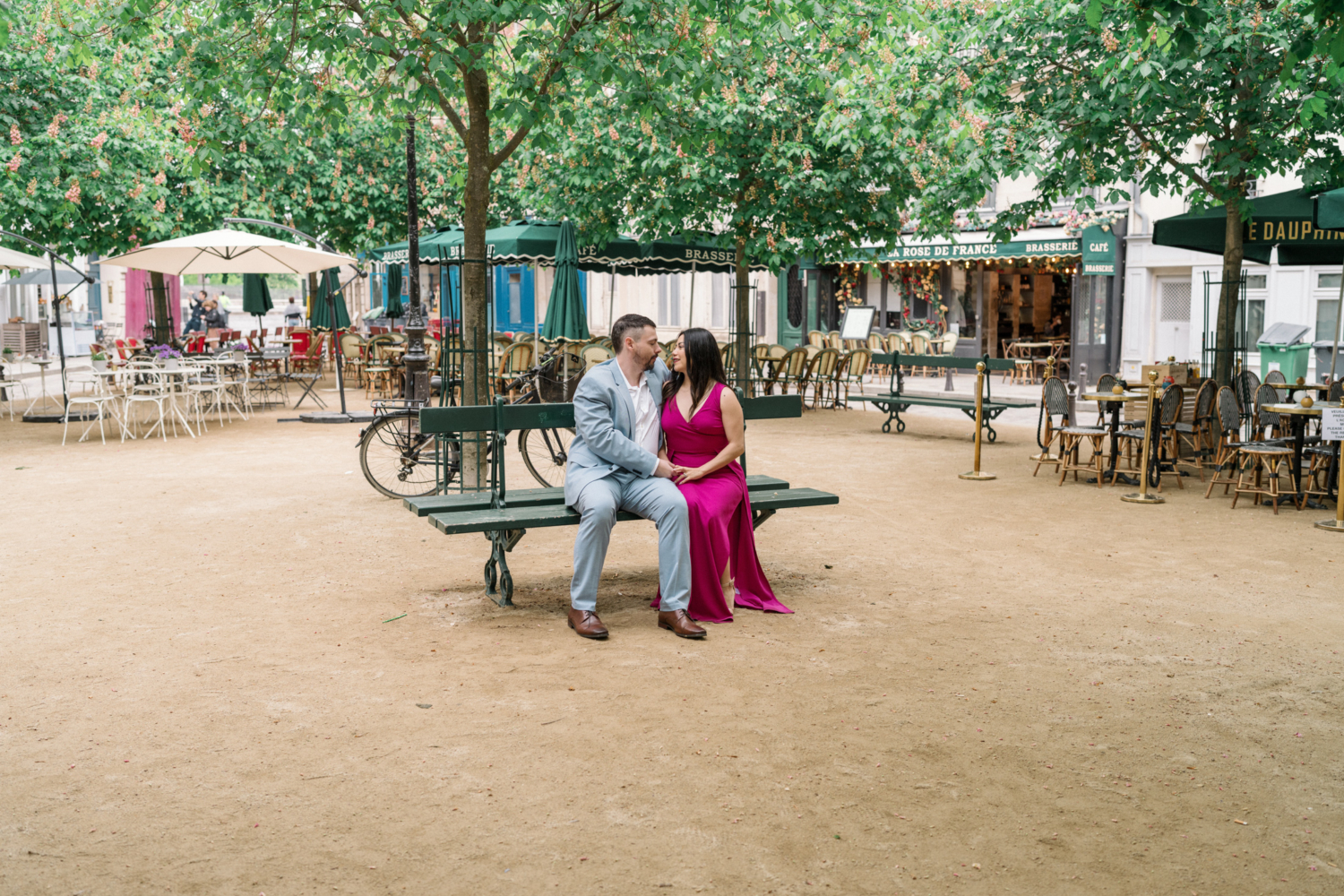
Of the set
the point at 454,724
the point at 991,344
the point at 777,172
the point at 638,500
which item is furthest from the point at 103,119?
the point at 991,344

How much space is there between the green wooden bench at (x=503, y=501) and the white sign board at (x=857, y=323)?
1867 cm

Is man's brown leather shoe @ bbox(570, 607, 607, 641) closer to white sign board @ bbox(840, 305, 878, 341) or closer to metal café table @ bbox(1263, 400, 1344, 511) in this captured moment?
metal café table @ bbox(1263, 400, 1344, 511)

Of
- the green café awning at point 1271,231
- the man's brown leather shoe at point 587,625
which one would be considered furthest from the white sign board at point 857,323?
the man's brown leather shoe at point 587,625

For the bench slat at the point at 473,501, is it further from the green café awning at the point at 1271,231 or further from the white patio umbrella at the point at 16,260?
the white patio umbrella at the point at 16,260

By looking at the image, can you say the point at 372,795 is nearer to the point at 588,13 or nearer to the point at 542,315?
the point at 588,13

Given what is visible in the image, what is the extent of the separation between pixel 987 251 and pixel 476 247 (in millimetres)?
18462

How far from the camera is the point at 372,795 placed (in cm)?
382

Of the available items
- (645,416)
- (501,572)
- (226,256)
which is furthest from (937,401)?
(226,256)

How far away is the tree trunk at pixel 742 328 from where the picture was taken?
58.4ft

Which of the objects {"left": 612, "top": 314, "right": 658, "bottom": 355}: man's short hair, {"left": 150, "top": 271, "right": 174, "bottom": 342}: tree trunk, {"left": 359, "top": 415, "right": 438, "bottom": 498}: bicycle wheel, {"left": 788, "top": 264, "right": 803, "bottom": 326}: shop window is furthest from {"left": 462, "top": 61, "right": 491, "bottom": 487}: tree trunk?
{"left": 788, "top": 264, "right": 803, "bottom": 326}: shop window

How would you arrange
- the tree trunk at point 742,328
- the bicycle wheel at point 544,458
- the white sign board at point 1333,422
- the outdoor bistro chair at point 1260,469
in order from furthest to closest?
the tree trunk at point 742,328
the bicycle wheel at point 544,458
the outdoor bistro chair at point 1260,469
the white sign board at point 1333,422

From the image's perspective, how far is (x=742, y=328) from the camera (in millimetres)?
17938

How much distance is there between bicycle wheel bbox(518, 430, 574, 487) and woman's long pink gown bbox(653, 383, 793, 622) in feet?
11.8

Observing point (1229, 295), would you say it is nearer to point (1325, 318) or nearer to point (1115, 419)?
point (1115, 419)
